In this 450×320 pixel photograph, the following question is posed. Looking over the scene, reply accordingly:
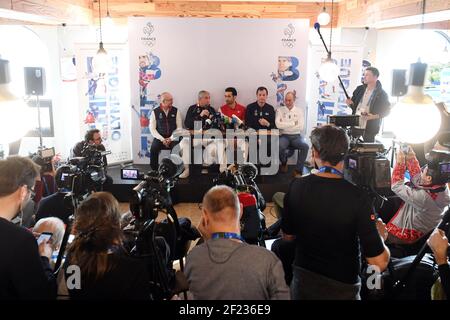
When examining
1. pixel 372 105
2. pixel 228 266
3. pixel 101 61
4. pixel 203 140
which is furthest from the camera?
pixel 203 140

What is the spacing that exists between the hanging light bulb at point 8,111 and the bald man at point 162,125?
4.26 meters

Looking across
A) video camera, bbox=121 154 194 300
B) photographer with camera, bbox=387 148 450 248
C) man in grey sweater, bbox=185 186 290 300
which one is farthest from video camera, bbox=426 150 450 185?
video camera, bbox=121 154 194 300

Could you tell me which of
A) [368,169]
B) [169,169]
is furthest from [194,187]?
[368,169]

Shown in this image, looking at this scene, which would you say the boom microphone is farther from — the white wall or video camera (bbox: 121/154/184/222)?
the white wall

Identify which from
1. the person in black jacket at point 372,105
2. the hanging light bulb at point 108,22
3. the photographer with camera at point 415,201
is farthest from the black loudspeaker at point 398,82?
the hanging light bulb at point 108,22

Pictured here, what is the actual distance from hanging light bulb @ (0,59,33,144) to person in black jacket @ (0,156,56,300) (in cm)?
Result: 14

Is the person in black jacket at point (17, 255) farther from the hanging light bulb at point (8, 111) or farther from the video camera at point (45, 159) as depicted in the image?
the video camera at point (45, 159)

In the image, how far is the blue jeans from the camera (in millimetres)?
5867

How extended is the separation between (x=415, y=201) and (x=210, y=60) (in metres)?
4.46

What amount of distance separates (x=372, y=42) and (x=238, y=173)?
16.6 ft

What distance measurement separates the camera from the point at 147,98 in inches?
249

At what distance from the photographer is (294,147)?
5922 mm

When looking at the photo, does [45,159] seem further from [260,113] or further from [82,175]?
[260,113]
